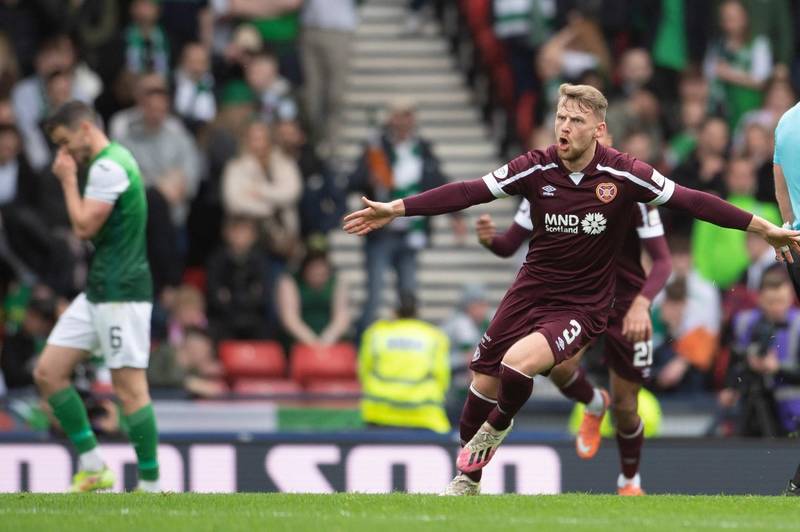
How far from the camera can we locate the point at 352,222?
933 cm

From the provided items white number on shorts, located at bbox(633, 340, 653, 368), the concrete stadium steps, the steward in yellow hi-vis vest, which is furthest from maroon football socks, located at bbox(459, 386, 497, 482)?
the concrete stadium steps

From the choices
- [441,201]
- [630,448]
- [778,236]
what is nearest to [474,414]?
[441,201]

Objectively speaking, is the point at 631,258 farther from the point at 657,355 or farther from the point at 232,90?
the point at 232,90

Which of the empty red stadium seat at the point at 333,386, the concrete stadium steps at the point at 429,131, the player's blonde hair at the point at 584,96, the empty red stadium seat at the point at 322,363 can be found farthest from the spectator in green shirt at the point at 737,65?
the player's blonde hair at the point at 584,96

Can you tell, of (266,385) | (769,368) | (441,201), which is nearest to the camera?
(441,201)

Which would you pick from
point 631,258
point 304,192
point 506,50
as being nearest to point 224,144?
point 304,192

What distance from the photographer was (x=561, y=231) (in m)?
9.81

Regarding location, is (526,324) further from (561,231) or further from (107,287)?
(107,287)

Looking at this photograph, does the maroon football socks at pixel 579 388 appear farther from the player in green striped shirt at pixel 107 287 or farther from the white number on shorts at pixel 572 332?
the player in green striped shirt at pixel 107 287

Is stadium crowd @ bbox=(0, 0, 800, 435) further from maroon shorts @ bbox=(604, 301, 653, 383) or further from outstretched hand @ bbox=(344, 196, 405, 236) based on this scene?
outstretched hand @ bbox=(344, 196, 405, 236)

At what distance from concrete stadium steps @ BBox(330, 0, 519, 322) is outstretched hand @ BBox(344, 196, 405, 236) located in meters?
7.53

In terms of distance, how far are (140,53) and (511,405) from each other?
30.1ft

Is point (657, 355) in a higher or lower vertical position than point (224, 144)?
lower

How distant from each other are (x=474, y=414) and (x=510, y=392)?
639 mm
